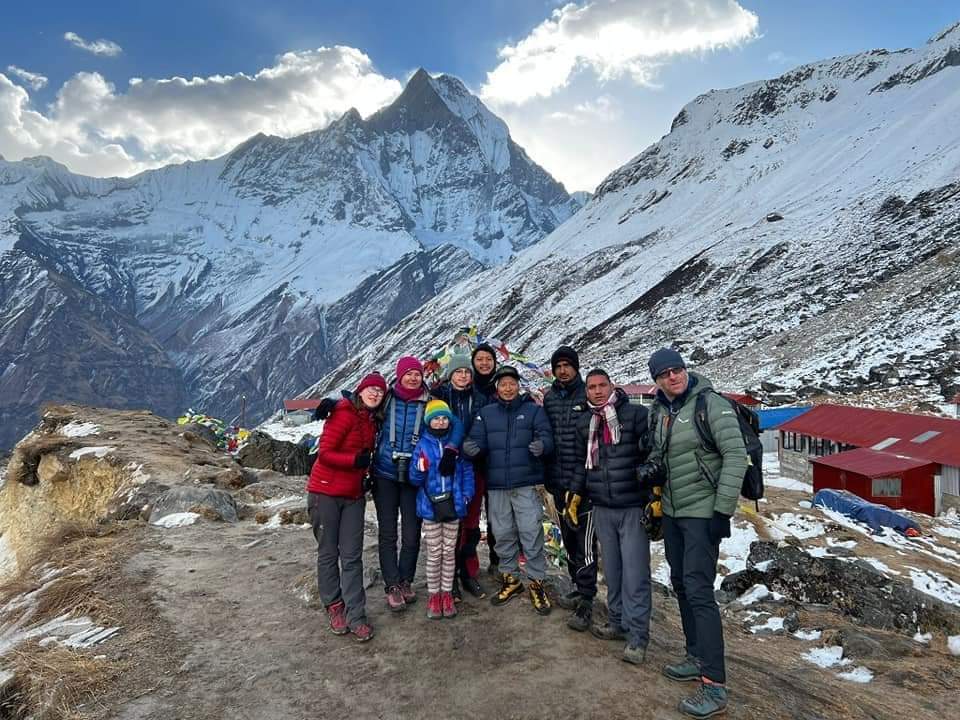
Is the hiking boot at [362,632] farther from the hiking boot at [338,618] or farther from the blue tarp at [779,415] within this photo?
the blue tarp at [779,415]

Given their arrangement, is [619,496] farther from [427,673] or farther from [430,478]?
[427,673]

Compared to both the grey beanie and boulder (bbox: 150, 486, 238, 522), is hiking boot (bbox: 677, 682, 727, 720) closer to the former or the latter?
the grey beanie

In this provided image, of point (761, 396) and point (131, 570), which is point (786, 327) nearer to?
point (761, 396)

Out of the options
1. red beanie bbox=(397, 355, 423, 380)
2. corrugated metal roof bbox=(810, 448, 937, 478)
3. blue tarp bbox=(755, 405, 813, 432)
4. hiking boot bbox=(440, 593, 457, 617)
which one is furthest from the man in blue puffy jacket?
blue tarp bbox=(755, 405, 813, 432)

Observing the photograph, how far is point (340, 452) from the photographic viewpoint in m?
5.29

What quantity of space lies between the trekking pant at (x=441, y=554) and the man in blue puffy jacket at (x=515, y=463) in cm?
49

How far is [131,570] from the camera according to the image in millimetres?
6867

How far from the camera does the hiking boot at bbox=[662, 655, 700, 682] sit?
14.5 feet

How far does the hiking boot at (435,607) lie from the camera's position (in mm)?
5453

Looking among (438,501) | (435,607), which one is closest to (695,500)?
(438,501)

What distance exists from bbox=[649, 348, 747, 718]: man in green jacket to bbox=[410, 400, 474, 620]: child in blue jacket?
1914 millimetres

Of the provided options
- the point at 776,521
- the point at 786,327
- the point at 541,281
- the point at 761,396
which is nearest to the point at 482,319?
the point at 541,281

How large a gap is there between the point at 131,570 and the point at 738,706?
21.6ft

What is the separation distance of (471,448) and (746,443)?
2.36 m
